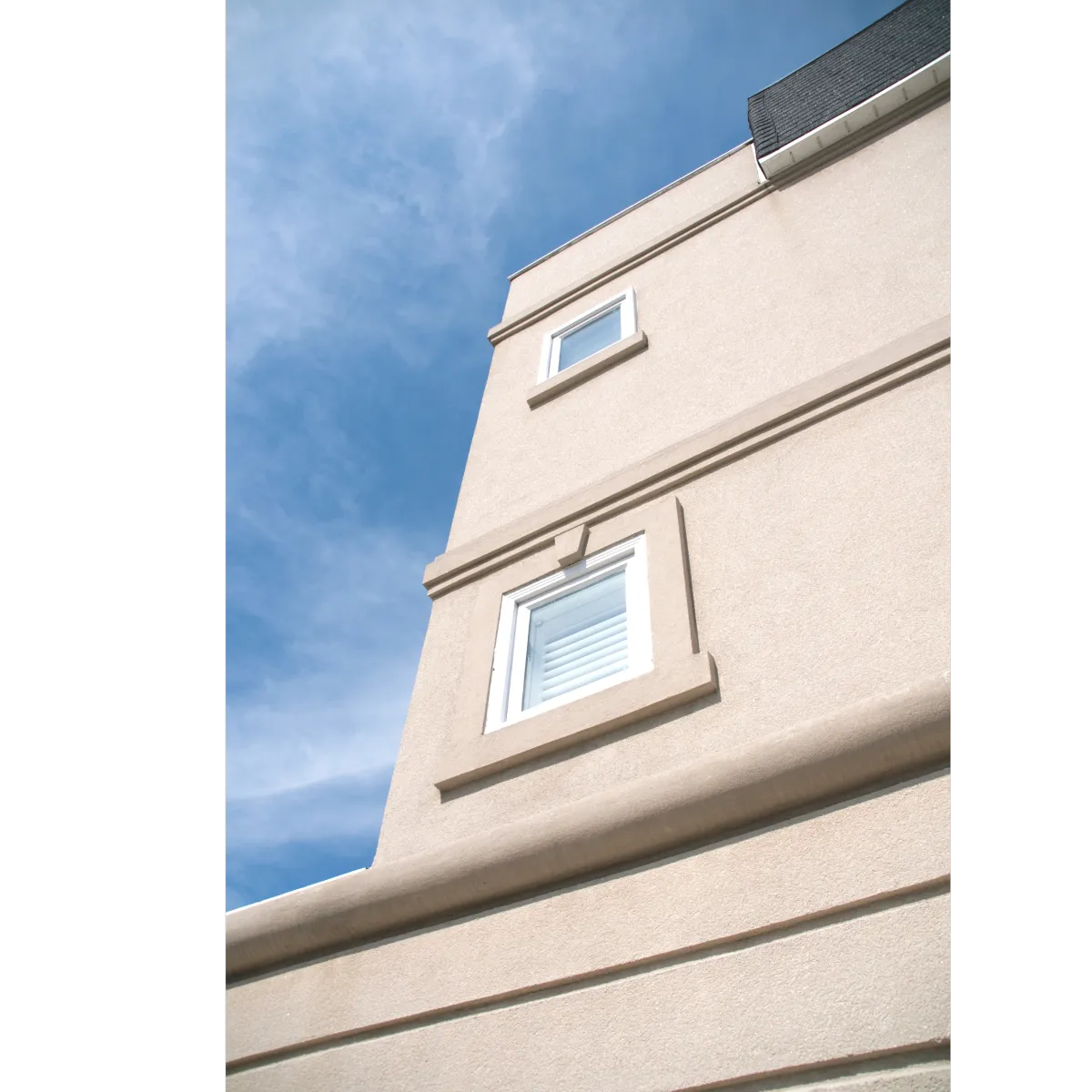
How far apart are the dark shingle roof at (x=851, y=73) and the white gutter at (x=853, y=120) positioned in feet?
0.63

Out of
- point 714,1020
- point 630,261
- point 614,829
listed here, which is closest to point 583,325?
point 630,261

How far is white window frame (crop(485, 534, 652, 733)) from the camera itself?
5145mm

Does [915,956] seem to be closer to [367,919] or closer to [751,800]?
[751,800]

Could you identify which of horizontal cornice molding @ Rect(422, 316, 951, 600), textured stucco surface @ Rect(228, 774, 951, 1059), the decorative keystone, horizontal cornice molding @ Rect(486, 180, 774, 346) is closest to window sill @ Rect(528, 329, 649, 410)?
horizontal cornice molding @ Rect(486, 180, 774, 346)

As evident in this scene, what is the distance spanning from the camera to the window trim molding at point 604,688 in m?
4.67

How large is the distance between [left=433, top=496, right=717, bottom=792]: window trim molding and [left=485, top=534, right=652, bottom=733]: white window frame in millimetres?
41

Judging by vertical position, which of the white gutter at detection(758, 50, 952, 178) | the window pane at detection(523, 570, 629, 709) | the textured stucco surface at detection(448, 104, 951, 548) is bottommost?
the window pane at detection(523, 570, 629, 709)

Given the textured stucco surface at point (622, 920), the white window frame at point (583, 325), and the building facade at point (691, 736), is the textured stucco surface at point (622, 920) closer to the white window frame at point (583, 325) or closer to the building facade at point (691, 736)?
the building facade at point (691, 736)

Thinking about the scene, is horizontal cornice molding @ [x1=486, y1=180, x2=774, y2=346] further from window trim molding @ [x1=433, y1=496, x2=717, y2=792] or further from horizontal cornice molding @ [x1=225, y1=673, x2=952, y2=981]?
horizontal cornice molding @ [x1=225, y1=673, x2=952, y2=981]

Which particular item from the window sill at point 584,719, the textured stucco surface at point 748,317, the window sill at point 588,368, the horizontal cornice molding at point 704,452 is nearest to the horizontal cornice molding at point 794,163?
the textured stucco surface at point 748,317

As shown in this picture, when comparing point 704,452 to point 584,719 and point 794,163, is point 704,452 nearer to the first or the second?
point 584,719

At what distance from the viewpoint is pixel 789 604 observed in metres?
4.70
